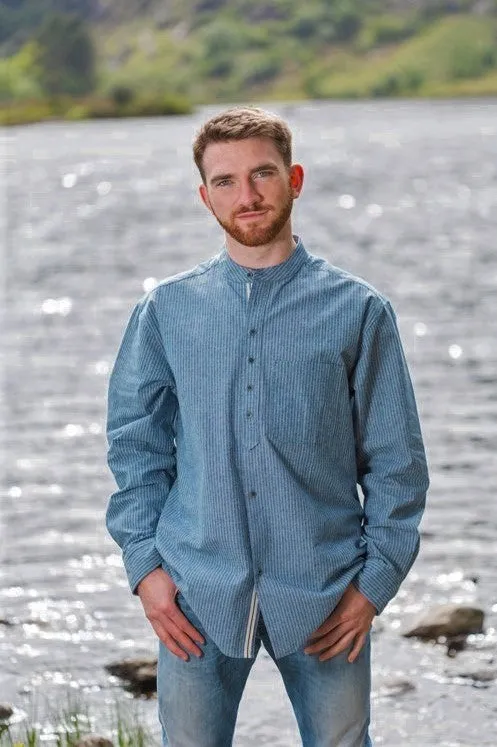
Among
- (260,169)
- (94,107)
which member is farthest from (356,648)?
(94,107)

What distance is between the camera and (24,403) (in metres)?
17.5

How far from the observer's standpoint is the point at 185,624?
3852mm

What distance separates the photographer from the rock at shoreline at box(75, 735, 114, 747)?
5.80 m

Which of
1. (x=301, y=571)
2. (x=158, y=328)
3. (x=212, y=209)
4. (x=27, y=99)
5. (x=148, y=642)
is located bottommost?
(x=148, y=642)

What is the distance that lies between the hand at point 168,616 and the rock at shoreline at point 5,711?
358 centimetres

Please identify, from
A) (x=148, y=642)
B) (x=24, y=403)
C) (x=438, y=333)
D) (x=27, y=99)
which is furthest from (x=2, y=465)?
(x=27, y=99)

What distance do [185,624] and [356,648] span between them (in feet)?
1.40

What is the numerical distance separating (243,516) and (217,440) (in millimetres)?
198

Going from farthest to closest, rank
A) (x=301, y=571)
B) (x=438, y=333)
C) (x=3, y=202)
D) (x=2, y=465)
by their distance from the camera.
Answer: (x=3, y=202) → (x=438, y=333) → (x=2, y=465) → (x=301, y=571)

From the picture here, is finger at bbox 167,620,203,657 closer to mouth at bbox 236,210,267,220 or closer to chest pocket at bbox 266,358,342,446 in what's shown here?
chest pocket at bbox 266,358,342,446

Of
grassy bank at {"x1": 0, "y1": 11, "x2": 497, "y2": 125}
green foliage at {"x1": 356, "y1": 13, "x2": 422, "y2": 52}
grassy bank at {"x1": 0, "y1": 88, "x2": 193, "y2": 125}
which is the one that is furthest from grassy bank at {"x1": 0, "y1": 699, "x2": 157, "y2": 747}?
green foliage at {"x1": 356, "y1": 13, "x2": 422, "y2": 52}

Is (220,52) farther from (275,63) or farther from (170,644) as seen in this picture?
(170,644)

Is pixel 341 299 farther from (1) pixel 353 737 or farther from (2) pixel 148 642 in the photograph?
(2) pixel 148 642

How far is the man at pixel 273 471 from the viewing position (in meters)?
3.83
